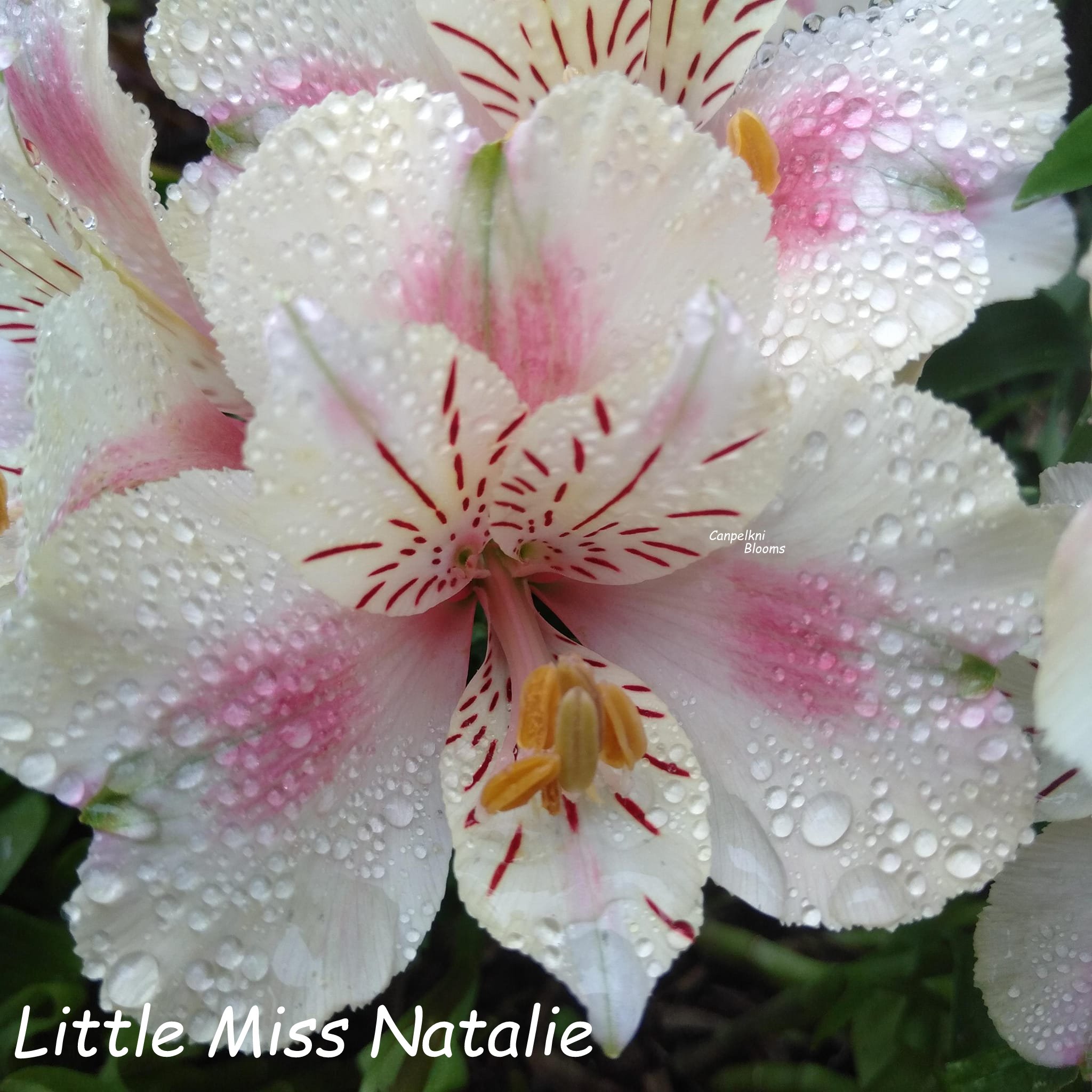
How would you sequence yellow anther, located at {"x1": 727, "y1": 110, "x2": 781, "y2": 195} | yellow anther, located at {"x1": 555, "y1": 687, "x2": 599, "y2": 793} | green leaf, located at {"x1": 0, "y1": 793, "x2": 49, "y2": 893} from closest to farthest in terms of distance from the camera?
yellow anther, located at {"x1": 555, "y1": 687, "x2": 599, "y2": 793}
yellow anther, located at {"x1": 727, "y1": 110, "x2": 781, "y2": 195}
green leaf, located at {"x1": 0, "y1": 793, "x2": 49, "y2": 893}

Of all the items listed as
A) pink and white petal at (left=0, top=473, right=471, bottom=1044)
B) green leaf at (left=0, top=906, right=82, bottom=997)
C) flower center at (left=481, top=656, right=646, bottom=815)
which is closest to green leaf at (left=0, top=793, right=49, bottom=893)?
green leaf at (left=0, top=906, right=82, bottom=997)

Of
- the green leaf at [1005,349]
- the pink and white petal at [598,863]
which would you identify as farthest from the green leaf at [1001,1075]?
the green leaf at [1005,349]

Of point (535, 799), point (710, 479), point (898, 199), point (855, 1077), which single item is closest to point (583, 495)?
point (710, 479)

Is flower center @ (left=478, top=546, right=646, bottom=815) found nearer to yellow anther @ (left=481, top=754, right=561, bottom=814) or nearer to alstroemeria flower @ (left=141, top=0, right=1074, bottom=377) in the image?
yellow anther @ (left=481, top=754, right=561, bottom=814)

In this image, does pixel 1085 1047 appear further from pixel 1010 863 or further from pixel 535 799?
pixel 535 799

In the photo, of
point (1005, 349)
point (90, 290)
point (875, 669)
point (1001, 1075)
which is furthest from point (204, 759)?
point (1005, 349)

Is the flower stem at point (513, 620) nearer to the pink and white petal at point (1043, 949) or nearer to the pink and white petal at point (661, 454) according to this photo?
the pink and white petal at point (661, 454)

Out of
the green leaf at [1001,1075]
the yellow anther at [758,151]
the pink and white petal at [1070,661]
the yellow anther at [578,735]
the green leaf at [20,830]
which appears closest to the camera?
the pink and white petal at [1070,661]
